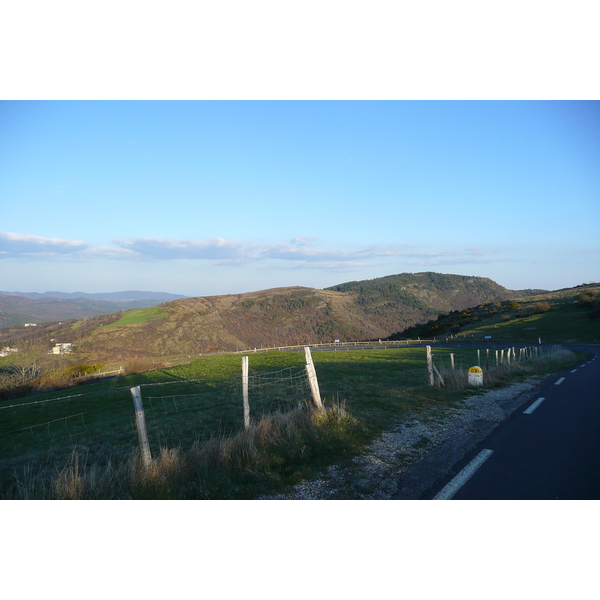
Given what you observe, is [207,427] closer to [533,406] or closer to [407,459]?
[407,459]

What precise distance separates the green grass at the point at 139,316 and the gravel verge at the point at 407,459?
3263 inches

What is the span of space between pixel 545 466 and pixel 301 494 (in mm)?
3498

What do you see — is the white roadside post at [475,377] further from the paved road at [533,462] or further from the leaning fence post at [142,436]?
the leaning fence post at [142,436]

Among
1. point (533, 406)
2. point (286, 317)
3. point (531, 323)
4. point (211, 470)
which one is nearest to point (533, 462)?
point (211, 470)

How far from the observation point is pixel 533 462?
17.2ft

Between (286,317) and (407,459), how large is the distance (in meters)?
112

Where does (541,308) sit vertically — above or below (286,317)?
above

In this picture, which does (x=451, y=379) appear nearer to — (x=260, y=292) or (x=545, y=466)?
(x=545, y=466)

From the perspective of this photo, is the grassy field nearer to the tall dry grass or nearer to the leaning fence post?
the tall dry grass

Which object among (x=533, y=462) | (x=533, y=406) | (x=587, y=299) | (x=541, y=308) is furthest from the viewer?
(x=541, y=308)

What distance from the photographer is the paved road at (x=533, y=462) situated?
428cm

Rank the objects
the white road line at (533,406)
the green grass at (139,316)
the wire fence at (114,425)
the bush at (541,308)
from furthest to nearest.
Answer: the green grass at (139,316) → the bush at (541,308) → the white road line at (533,406) → the wire fence at (114,425)

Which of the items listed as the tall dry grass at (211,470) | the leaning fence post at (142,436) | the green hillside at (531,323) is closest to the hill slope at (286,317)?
the green hillside at (531,323)
